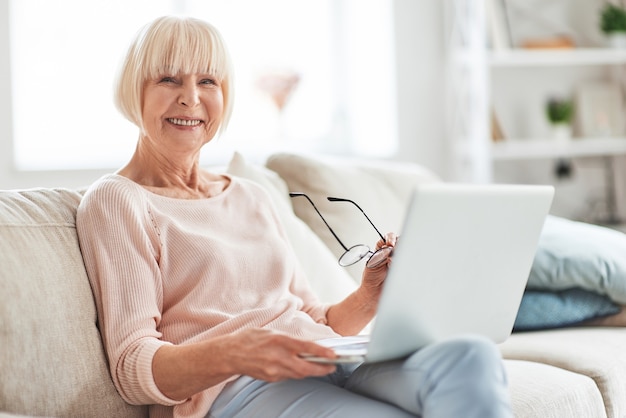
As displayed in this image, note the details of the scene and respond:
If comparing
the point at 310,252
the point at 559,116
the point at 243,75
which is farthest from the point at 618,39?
the point at 310,252

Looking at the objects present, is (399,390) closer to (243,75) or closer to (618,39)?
(243,75)

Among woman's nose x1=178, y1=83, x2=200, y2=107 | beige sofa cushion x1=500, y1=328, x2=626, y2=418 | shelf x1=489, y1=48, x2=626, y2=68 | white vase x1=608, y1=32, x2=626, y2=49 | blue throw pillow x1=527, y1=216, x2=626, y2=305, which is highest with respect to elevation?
woman's nose x1=178, y1=83, x2=200, y2=107

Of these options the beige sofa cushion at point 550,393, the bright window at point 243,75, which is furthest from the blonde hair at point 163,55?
the bright window at point 243,75

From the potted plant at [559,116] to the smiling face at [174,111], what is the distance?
2605 millimetres

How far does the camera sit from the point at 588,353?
1.85 meters

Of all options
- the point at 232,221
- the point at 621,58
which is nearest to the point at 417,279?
the point at 232,221

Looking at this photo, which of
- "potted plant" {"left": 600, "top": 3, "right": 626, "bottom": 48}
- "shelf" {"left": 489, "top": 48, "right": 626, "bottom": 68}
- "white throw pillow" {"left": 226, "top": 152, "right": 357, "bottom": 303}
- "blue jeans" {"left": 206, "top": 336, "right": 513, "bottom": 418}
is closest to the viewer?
"blue jeans" {"left": 206, "top": 336, "right": 513, "bottom": 418}

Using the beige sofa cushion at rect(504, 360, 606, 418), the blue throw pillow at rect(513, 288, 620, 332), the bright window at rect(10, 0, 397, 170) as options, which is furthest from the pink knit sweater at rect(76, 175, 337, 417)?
the bright window at rect(10, 0, 397, 170)

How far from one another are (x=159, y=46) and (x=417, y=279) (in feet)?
2.13

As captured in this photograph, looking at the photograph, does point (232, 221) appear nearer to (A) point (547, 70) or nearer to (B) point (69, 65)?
(B) point (69, 65)

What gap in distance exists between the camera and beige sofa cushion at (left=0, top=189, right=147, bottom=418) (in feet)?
4.17

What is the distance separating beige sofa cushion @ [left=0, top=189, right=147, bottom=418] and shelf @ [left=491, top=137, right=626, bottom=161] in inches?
102

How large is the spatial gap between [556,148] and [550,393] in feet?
7.59

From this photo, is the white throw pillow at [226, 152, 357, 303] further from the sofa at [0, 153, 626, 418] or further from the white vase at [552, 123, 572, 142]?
the white vase at [552, 123, 572, 142]
